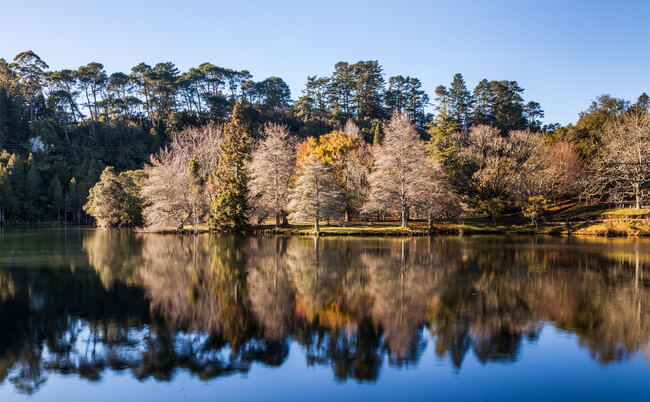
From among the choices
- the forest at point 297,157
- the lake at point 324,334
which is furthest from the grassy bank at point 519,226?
the lake at point 324,334

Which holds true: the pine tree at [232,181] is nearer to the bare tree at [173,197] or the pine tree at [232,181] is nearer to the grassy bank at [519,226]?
the bare tree at [173,197]

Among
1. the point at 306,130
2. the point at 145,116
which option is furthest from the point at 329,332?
the point at 145,116

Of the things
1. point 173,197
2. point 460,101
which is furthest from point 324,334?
point 460,101

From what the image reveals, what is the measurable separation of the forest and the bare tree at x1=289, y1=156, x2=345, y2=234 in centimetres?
14

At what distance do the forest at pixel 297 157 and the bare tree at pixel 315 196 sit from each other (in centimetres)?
14

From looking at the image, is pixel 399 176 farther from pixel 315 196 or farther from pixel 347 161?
pixel 315 196

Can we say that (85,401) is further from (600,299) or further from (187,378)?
(600,299)

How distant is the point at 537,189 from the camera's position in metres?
49.4

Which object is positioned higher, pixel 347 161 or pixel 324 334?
pixel 347 161

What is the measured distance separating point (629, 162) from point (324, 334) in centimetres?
4591

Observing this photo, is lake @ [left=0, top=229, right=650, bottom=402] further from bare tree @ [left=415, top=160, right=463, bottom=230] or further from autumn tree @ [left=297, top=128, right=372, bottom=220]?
autumn tree @ [left=297, top=128, right=372, bottom=220]

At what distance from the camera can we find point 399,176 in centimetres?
4650

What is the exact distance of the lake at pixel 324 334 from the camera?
8.51 m

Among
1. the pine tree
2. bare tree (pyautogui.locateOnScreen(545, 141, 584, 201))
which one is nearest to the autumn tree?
the pine tree
